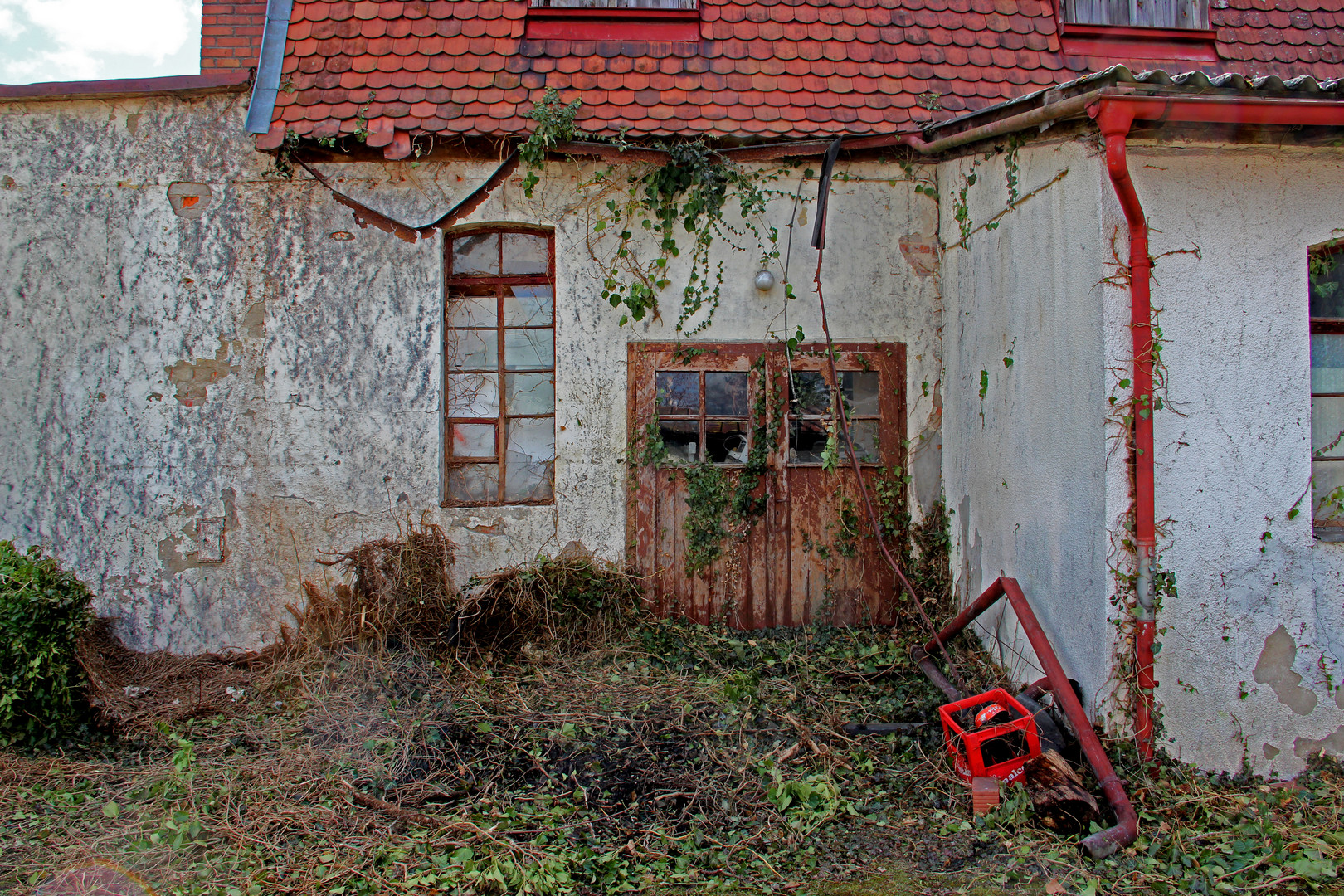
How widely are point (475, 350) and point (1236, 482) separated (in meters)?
4.70

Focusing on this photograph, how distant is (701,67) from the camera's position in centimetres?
539

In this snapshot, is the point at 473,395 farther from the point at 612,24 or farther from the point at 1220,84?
the point at 1220,84

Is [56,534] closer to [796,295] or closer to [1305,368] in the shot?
[796,295]

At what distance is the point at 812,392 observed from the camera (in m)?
5.43

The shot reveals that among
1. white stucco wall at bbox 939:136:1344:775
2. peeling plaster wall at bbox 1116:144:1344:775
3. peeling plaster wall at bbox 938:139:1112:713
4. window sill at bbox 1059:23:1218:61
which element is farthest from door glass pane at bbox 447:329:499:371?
window sill at bbox 1059:23:1218:61

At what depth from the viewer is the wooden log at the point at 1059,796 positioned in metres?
3.19

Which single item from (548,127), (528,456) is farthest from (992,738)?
(548,127)

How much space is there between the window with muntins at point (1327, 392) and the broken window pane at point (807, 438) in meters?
2.72

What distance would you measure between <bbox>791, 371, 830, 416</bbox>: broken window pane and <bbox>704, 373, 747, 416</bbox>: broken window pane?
0.39 metres

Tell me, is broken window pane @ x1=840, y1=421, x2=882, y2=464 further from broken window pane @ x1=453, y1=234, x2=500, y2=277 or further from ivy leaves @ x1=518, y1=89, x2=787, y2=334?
broken window pane @ x1=453, y1=234, x2=500, y2=277

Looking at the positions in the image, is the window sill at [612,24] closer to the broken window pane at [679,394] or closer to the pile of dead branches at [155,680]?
the broken window pane at [679,394]

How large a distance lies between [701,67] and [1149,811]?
518 cm

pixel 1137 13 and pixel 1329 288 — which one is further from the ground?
pixel 1137 13

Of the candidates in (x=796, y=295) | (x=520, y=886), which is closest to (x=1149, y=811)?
(x=520, y=886)
